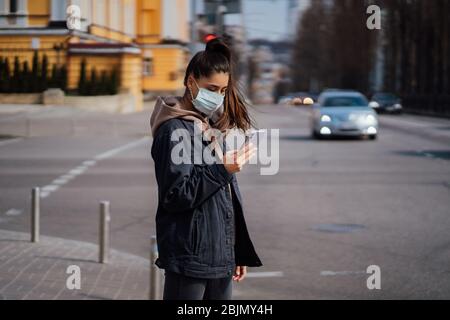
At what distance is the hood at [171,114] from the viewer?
349 cm

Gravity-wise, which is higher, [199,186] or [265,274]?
[199,186]

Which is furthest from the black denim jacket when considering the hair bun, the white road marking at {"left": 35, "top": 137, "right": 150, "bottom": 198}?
the white road marking at {"left": 35, "top": 137, "right": 150, "bottom": 198}

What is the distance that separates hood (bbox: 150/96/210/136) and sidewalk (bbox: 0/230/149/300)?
10.4 ft

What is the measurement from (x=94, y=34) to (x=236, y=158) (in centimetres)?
295

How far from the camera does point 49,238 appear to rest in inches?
379

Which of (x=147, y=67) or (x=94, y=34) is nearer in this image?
(x=94, y=34)

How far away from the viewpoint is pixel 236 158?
3.38 metres

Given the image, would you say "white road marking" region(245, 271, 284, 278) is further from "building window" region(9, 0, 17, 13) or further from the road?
"building window" region(9, 0, 17, 13)

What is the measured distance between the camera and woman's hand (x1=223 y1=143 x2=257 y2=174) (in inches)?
132

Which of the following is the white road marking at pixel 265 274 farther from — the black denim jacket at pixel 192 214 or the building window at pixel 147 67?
the black denim jacket at pixel 192 214

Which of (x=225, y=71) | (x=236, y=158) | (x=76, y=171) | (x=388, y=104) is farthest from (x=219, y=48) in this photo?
(x=388, y=104)

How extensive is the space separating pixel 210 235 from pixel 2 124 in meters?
3.39

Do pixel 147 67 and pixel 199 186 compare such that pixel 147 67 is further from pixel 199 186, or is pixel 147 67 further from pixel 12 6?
pixel 199 186

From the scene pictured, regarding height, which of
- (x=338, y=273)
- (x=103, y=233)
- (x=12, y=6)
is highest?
(x=12, y=6)
